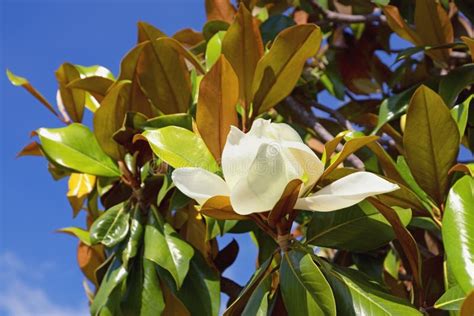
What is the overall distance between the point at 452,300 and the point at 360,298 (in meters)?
0.12

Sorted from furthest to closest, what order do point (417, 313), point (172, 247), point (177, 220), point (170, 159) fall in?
point (177, 220), point (172, 247), point (170, 159), point (417, 313)

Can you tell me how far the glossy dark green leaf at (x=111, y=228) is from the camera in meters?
1.14

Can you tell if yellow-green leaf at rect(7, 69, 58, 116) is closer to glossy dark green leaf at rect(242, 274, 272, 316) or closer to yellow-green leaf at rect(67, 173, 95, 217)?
yellow-green leaf at rect(67, 173, 95, 217)

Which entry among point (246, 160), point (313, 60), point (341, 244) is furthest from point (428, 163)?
point (313, 60)

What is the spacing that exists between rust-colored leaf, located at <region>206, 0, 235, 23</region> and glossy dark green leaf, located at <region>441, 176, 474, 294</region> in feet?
3.19

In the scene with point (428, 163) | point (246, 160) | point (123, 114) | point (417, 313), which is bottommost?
point (417, 313)

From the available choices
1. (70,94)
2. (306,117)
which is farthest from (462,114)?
(70,94)

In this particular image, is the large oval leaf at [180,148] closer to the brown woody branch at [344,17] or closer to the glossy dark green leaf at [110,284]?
the glossy dark green leaf at [110,284]

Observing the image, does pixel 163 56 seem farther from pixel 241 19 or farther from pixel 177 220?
pixel 177 220

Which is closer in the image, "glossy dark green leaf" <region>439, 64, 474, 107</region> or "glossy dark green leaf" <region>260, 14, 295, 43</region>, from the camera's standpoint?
"glossy dark green leaf" <region>439, 64, 474, 107</region>

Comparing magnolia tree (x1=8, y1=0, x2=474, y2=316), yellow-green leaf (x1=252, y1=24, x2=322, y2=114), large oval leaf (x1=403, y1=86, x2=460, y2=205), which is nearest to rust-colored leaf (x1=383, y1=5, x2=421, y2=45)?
magnolia tree (x1=8, y1=0, x2=474, y2=316)

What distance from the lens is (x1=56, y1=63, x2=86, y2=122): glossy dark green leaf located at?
4.81 feet

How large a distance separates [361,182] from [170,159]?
0.98 ft

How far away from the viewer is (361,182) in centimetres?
85
